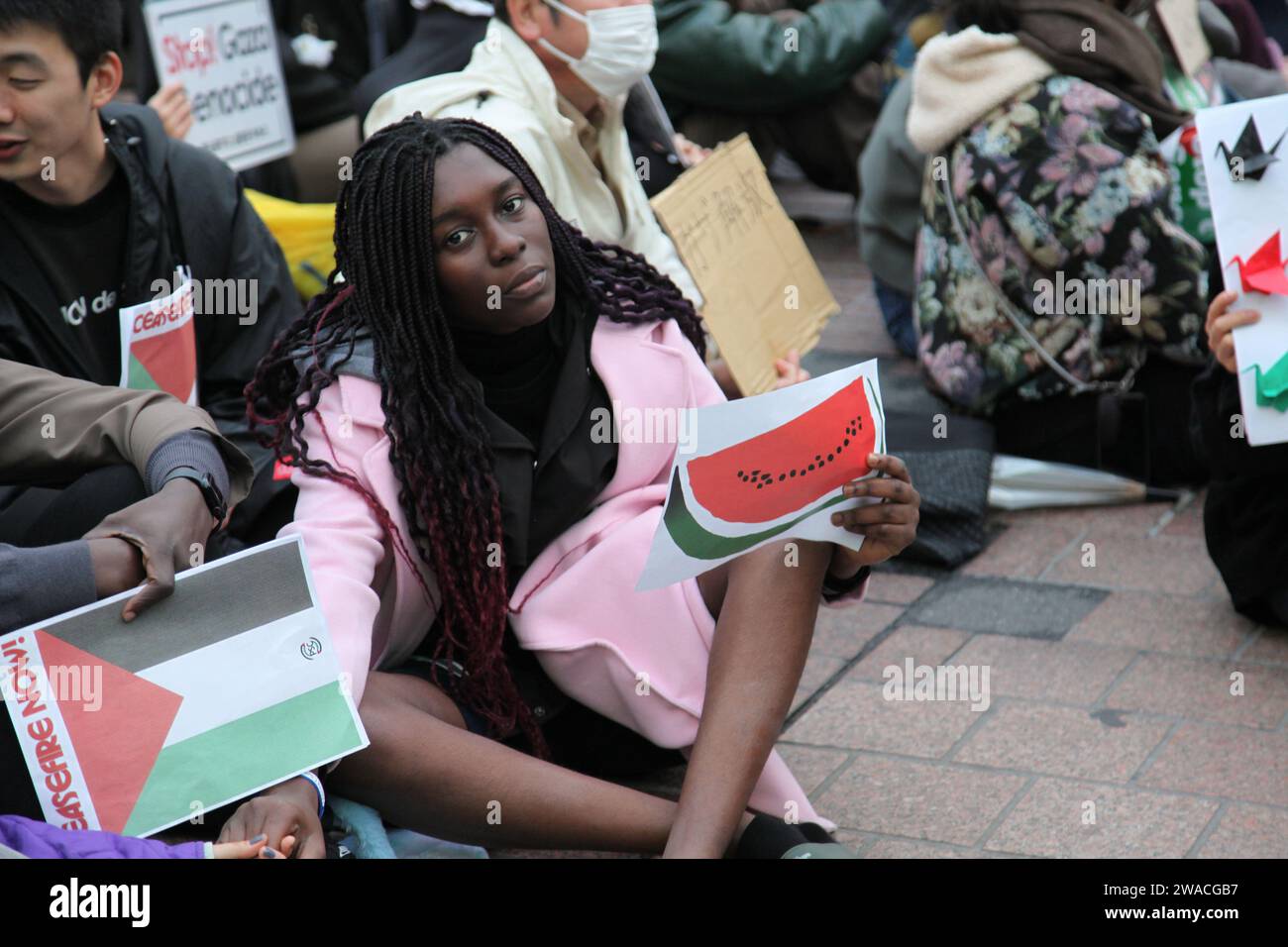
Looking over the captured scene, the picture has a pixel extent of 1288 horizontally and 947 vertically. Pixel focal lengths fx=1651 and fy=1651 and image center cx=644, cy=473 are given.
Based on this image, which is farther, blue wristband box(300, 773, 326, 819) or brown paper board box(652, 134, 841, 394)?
brown paper board box(652, 134, 841, 394)

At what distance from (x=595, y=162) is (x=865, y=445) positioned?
1659 millimetres

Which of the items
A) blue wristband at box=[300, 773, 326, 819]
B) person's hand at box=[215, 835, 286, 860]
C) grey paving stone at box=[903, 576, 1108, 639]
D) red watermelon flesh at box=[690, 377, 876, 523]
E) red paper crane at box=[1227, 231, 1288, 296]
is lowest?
grey paving stone at box=[903, 576, 1108, 639]

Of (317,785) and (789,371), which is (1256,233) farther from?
(317,785)

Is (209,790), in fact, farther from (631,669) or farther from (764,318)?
(764,318)

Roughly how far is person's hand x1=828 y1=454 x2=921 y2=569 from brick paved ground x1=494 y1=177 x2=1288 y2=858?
562 mm

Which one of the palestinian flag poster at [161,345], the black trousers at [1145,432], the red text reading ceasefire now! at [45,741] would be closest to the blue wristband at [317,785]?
the red text reading ceasefire now! at [45,741]

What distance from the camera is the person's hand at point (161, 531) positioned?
2.23 meters

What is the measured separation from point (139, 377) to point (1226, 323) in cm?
200

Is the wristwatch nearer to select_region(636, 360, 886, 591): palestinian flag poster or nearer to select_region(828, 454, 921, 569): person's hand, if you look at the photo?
select_region(636, 360, 886, 591): palestinian flag poster

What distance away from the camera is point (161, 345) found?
299 cm

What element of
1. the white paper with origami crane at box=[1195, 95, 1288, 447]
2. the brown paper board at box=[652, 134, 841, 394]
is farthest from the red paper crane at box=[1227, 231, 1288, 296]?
the brown paper board at box=[652, 134, 841, 394]

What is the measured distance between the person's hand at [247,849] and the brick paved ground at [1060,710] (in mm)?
943

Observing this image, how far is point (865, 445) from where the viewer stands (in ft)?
8.08

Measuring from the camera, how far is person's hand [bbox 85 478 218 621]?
223cm
